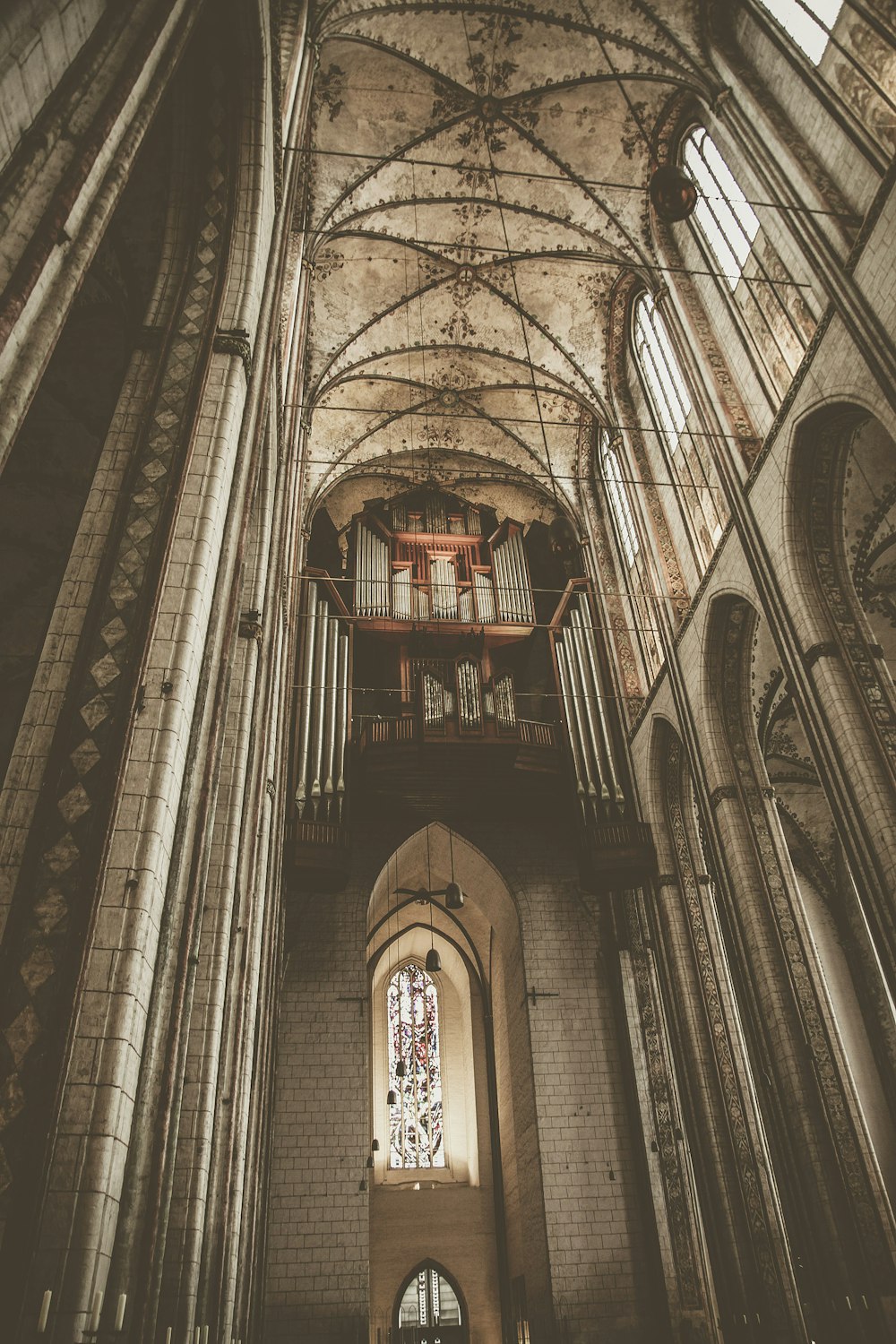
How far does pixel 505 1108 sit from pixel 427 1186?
2541 mm

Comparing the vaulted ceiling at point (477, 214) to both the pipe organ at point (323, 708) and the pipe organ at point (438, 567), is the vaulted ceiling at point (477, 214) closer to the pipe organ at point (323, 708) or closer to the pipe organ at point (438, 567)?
the pipe organ at point (438, 567)

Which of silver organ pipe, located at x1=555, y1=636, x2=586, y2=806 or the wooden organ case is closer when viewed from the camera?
the wooden organ case

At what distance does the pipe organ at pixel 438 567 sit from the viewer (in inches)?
685

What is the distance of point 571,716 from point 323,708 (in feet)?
13.7

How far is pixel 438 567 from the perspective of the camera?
1833 cm

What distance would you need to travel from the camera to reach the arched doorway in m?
17.1

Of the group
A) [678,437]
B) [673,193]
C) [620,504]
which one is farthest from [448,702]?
[673,193]

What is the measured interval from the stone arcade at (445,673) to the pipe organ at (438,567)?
0.41ft

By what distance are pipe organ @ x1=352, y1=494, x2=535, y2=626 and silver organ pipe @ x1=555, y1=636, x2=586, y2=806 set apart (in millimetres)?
1089

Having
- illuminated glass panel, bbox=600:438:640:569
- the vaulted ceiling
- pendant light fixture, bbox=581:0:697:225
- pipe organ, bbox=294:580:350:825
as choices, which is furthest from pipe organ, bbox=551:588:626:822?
pendant light fixture, bbox=581:0:697:225

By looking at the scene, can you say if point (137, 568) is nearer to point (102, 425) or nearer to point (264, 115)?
point (102, 425)

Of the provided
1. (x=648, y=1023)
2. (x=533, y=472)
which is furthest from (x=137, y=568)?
(x=533, y=472)

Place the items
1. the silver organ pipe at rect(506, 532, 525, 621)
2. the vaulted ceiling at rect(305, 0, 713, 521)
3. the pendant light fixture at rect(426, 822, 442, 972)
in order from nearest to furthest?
the vaulted ceiling at rect(305, 0, 713, 521)
the pendant light fixture at rect(426, 822, 442, 972)
the silver organ pipe at rect(506, 532, 525, 621)

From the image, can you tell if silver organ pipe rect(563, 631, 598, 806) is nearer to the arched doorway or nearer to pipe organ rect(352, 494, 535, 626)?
pipe organ rect(352, 494, 535, 626)
